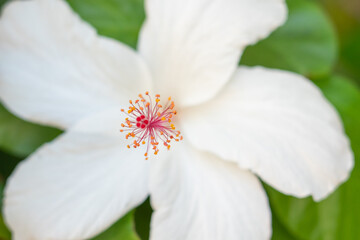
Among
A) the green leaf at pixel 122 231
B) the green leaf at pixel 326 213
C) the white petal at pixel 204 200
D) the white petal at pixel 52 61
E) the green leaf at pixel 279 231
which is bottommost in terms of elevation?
the green leaf at pixel 279 231

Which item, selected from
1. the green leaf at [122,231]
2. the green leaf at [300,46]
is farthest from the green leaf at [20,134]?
the green leaf at [300,46]

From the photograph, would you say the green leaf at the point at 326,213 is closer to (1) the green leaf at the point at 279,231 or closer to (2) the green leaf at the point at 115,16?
(1) the green leaf at the point at 279,231

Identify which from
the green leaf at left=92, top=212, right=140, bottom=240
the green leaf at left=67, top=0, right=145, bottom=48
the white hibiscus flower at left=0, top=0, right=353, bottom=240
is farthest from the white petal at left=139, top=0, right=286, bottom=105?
the green leaf at left=92, top=212, right=140, bottom=240

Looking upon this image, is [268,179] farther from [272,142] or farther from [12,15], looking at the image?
[12,15]

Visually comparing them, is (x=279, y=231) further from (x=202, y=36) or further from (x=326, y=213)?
(x=202, y=36)

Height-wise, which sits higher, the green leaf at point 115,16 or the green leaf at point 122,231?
the green leaf at point 115,16

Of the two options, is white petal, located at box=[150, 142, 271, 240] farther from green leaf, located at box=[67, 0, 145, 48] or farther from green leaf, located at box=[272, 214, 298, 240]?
green leaf, located at box=[67, 0, 145, 48]

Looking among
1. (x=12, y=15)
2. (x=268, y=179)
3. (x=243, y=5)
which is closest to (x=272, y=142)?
(x=268, y=179)
